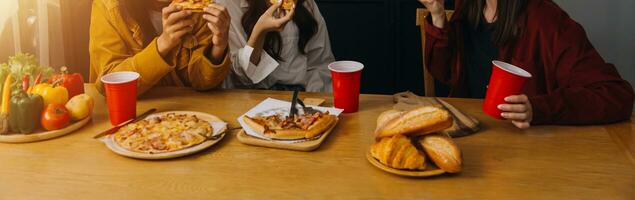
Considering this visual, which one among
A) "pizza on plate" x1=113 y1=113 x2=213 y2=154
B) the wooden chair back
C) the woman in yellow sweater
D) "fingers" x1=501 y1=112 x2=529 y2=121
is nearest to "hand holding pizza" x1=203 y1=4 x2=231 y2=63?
the woman in yellow sweater

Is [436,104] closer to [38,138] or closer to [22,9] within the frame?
[38,138]

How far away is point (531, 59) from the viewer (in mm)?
2020

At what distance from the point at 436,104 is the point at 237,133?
61cm

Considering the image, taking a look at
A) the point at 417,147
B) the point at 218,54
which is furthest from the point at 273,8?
the point at 417,147

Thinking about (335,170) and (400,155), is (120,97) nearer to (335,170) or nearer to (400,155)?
(335,170)

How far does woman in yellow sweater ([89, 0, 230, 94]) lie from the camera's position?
197 centimetres

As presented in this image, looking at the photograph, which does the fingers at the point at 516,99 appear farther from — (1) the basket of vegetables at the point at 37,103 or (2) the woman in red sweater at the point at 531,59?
(1) the basket of vegetables at the point at 37,103

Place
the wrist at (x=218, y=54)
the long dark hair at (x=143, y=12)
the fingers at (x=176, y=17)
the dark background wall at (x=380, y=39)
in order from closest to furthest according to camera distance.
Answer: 1. the fingers at (x=176, y=17)
2. the wrist at (x=218, y=54)
3. the long dark hair at (x=143, y=12)
4. the dark background wall at (x=380, y=39)

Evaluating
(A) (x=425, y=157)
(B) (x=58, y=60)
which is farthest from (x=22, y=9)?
(A) (x=425, y=157)

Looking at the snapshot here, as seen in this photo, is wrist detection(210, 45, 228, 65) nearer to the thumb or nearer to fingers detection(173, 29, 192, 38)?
fingers detection(173, 29, 192, 38)

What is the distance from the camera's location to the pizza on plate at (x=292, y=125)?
1.51 metres

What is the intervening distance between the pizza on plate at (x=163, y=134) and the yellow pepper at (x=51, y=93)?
24cm

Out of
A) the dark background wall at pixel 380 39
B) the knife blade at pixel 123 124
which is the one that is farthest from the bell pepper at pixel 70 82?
the dark background wall at pixel 380 39

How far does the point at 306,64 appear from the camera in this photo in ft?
8.65
